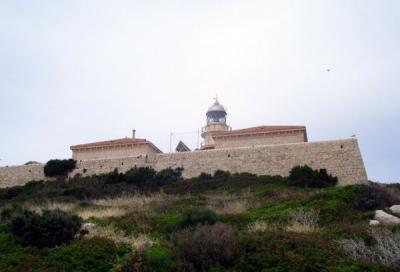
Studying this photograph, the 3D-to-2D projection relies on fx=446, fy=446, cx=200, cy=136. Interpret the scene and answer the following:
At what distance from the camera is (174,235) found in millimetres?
9016

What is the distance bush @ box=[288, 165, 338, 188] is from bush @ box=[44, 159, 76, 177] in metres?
16.1

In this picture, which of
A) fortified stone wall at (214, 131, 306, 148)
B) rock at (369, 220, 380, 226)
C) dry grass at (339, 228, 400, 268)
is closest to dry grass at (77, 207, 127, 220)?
rock at (369, 220, 380, 226)

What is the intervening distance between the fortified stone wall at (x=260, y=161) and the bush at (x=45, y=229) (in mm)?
20434

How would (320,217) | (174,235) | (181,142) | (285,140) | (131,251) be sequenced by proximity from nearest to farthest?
(131,251)
(174,235)
(320,217)
(285,140)
(181,142)

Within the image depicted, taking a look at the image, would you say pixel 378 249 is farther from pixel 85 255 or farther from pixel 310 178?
pixel 310 178

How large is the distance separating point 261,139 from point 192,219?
2445cm

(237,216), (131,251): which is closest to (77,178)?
(237,216)

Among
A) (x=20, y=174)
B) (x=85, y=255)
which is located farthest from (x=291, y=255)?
(x=20, y=174)

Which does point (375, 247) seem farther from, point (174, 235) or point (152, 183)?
point (152, 183)

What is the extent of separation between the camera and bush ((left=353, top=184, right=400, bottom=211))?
39.9 ft

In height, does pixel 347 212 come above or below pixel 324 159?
below

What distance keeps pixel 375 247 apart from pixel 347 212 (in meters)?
4.05

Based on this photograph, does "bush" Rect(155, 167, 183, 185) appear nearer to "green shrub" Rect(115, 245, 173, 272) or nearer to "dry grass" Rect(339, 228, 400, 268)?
"green shrub" Rect(115, 245, 173, 272)

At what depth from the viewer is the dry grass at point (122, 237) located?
856 cm
